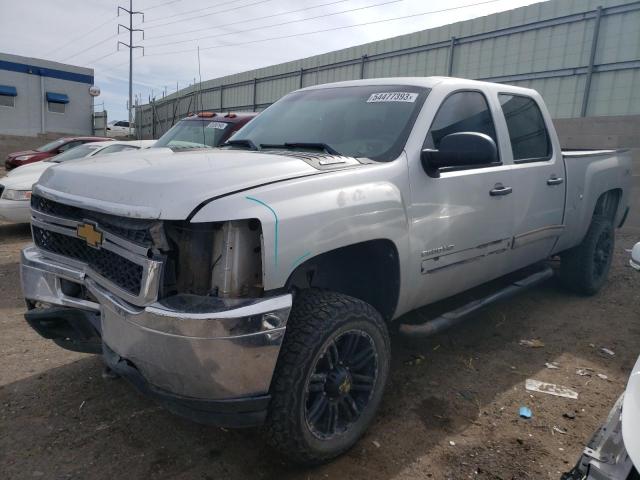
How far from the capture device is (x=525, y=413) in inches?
115

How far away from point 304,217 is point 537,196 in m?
2.47

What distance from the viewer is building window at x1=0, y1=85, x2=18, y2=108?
27.1 meters

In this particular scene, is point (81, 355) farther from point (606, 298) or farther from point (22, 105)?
point (22, 105)

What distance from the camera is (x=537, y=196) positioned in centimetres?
387

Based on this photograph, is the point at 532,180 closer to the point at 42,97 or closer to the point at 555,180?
the point at 555,180

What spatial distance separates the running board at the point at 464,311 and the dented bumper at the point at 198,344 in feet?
3.82

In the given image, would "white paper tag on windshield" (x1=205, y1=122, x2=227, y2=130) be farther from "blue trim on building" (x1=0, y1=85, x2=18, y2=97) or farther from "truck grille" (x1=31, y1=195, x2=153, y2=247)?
"blue trim on building" (x1=0, y1=85, x2=18, y2=97)

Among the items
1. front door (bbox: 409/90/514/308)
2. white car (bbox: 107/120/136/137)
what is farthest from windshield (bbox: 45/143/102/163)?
white car (bbox: 107/120/136/137)

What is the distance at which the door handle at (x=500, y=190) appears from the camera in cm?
333

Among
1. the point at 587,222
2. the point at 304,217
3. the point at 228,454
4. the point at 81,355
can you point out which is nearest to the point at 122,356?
the point at 228,454

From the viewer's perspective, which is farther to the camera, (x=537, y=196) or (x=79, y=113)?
(x=79, y=113)

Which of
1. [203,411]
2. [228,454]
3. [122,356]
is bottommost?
[228,454]

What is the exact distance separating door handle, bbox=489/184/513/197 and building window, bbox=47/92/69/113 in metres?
31.4

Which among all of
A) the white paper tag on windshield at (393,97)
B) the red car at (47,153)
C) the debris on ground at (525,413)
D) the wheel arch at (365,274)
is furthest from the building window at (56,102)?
the debris on ground at (525,413)
